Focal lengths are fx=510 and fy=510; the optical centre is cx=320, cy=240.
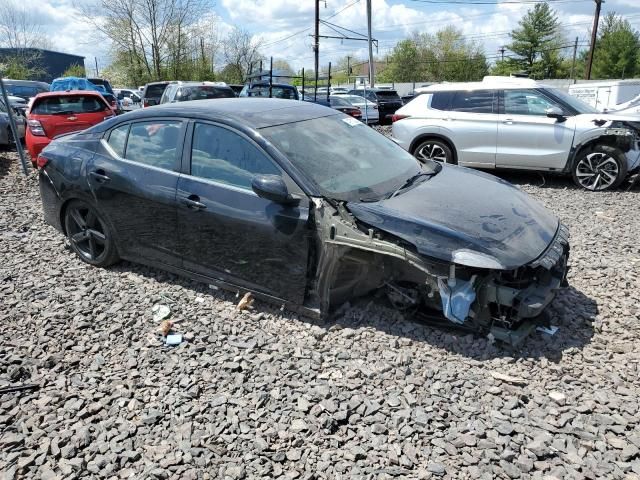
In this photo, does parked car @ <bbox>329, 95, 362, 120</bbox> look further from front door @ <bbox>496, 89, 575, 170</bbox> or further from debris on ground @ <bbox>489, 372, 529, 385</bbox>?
debris on ground @ <bbox>489, 372, 529, 385</bbox>

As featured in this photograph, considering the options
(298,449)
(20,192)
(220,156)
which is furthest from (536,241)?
(20,192)

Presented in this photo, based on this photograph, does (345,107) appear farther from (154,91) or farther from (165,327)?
(165,327)

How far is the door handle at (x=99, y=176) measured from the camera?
454cm

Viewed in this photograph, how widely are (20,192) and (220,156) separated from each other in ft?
20.0

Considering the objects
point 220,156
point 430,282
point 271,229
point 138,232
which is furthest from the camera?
point 138,232

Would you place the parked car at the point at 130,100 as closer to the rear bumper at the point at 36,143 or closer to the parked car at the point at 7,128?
the parked car at the point at 7,128

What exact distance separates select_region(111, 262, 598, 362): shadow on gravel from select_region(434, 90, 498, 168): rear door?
4878mm

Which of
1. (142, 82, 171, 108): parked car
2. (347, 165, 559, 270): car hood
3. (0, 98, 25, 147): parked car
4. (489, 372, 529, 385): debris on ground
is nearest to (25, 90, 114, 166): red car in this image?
(0, 98, 25, 147): parked car

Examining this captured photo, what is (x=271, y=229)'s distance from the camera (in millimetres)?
3639

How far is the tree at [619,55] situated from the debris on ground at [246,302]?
6238cm

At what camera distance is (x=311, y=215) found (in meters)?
3.50

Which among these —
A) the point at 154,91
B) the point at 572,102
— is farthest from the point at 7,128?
the point at 572,102

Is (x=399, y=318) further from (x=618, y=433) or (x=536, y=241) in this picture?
(x=618, y=433)

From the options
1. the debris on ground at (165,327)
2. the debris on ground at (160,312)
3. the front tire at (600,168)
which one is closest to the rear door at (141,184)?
the debris on ground at (160,312)
